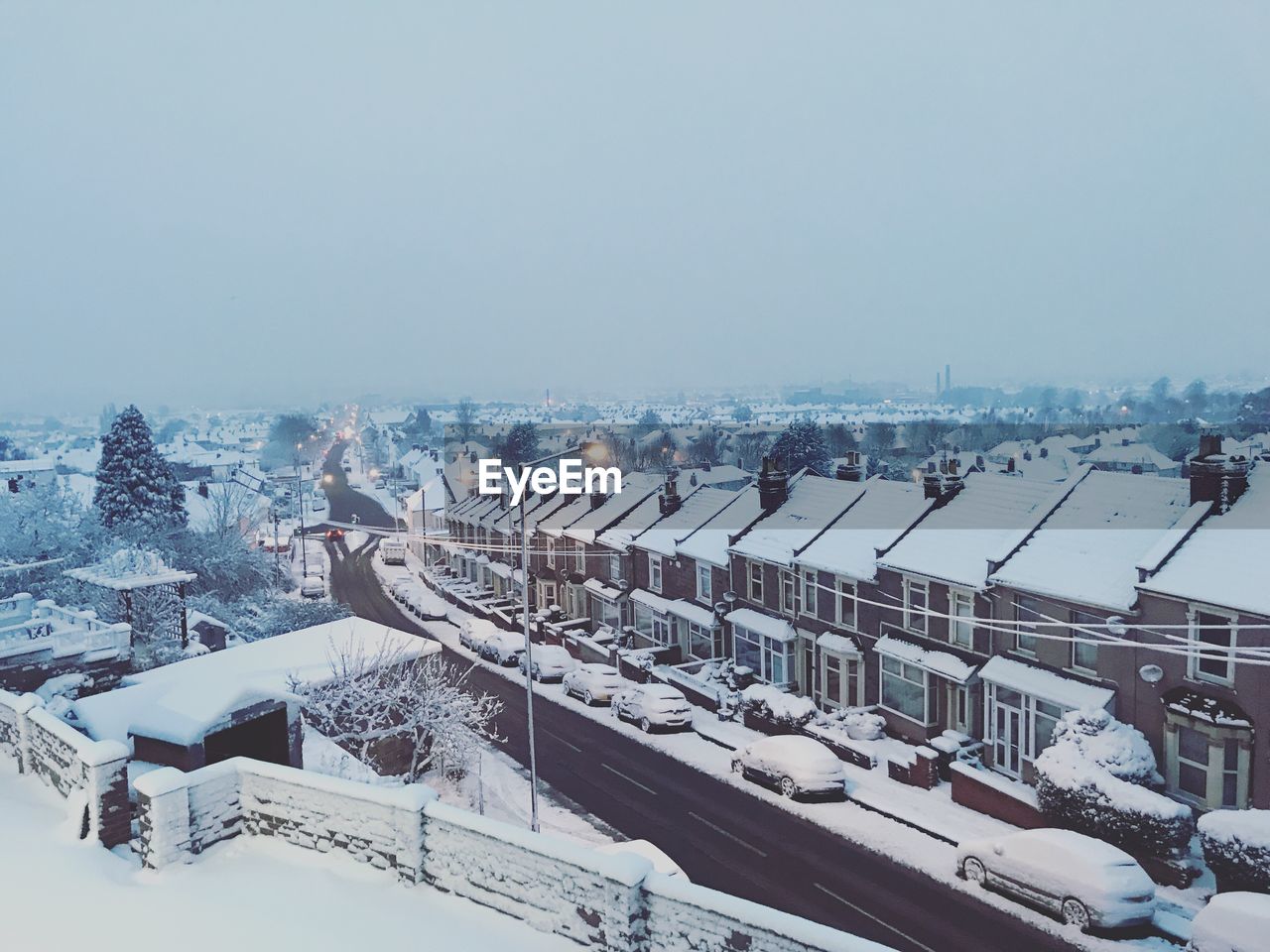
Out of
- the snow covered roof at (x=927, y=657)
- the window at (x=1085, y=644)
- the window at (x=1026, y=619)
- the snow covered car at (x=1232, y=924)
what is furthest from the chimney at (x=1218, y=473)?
the snow covered car at (x=1232, y=924)

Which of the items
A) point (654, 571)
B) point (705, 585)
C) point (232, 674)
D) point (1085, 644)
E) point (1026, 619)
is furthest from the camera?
point (654, 571)

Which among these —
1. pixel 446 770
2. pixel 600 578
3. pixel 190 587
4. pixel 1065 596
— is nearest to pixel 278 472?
pixel 190 587

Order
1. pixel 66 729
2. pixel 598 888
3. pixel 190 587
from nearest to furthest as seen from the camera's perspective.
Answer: pixel 598 888 < pixel 66 729 < pixel 190 587

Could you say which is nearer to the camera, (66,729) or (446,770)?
(66,729)

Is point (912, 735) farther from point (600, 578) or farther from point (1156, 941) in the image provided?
point (600, 578)

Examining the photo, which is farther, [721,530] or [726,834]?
[721,530]

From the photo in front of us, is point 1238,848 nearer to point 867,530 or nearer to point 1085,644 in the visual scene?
point 1085,644

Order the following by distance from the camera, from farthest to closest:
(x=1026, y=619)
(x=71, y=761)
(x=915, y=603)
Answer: (x=915, y=603) < (x=1026, y=619) < (x=71, y=761)

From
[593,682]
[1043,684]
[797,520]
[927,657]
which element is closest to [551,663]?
[593,682]
